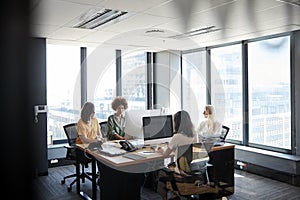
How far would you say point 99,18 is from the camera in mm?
2871

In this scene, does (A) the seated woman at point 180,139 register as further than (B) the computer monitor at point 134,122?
No

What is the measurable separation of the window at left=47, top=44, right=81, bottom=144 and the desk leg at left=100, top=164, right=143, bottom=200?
2.11m

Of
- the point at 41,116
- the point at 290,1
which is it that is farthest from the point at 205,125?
the point at 41,116

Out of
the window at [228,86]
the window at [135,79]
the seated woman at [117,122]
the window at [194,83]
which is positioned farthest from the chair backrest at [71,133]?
the window at [228,86]

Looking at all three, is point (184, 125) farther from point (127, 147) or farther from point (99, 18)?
point (99, 18)

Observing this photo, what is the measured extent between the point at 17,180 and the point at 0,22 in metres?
0.33

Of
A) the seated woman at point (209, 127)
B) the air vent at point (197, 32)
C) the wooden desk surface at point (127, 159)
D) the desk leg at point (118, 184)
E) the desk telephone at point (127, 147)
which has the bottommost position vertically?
the desk leg at point (118, 184)

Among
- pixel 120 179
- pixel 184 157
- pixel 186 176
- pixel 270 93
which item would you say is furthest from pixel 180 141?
pixel 270 93

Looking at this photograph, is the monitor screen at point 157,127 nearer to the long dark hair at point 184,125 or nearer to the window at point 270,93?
the long dark hair at point 184,125

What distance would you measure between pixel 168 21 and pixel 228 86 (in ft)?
6.91

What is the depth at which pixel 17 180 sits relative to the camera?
584 mm

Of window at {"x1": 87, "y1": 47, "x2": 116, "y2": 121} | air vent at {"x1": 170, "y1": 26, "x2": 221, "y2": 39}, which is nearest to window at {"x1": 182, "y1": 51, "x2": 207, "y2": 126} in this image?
air vent at {"x1": 170, "y1": 26, "x2": 221, "y2": 39}

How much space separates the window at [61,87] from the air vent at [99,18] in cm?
148

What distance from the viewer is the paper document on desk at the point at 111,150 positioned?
8.32ft
